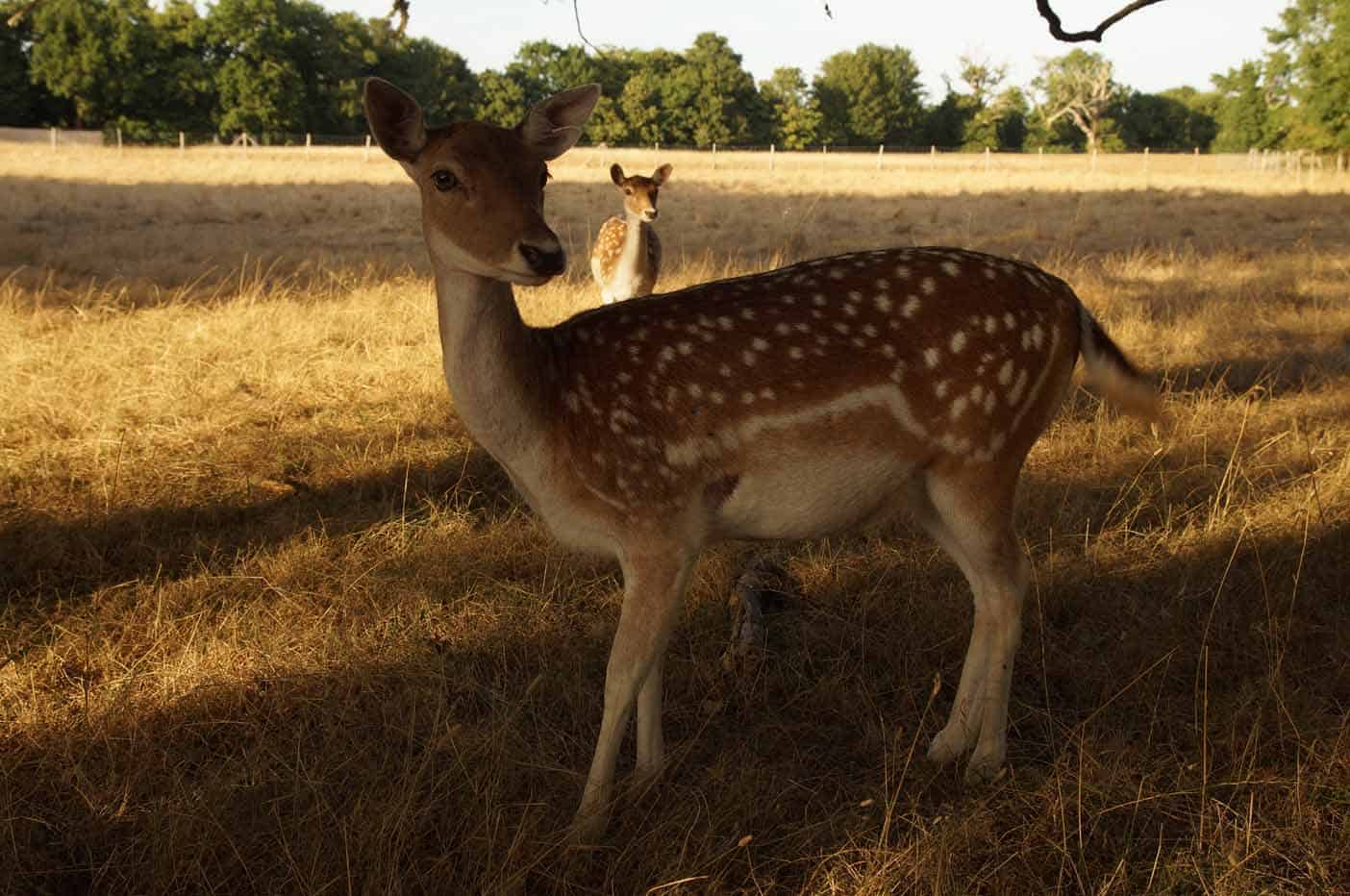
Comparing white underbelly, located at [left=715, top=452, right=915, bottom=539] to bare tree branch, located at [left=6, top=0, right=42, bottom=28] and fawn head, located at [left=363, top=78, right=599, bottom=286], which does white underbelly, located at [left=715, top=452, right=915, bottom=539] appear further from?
bare tree branch, located at [left=6, top=0, right=42, bottom=28]

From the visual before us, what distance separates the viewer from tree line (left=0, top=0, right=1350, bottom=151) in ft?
181

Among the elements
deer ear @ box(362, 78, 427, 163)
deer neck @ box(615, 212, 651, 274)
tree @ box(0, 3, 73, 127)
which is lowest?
deer neck @ box(615, 212, 651, 274)

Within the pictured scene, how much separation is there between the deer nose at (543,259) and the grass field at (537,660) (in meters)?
1.45

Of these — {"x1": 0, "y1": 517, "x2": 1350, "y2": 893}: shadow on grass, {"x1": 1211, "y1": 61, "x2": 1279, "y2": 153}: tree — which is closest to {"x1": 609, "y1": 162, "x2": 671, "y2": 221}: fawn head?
{"x1": 0, "y1": 517, "x2": 1350, "y2": 893}: shadow on grass

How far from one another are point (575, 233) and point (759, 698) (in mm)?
15093

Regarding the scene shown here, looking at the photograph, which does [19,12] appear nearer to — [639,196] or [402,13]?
[402,13]

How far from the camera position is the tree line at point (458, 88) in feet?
181

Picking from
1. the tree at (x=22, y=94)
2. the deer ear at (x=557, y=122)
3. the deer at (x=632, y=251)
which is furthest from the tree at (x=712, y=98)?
the deer ear at (x=557, y=122)

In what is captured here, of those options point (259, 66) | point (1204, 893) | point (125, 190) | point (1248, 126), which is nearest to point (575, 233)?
point (125, 190)

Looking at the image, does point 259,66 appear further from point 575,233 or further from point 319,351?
point 319,351

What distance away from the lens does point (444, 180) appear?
10.6 feet

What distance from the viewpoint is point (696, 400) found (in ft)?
11.2

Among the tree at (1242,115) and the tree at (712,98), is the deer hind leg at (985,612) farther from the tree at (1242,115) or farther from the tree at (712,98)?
the tree at (1242,115)

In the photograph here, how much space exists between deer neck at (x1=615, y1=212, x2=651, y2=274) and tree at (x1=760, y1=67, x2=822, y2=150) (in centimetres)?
6766
